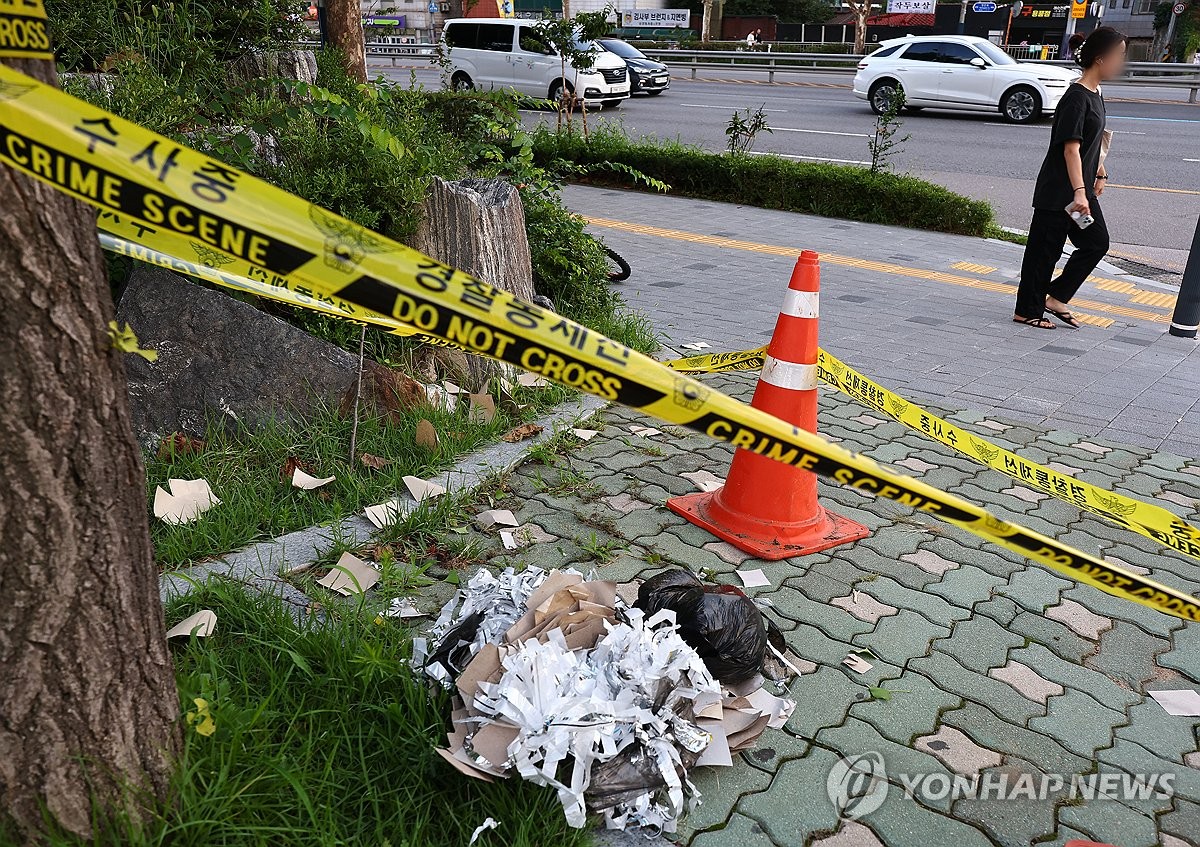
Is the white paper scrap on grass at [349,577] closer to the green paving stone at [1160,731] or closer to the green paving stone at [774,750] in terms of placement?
the green paving stone at [774,750]

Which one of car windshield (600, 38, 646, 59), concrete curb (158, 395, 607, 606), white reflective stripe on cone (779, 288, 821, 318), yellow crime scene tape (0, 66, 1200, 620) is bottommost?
concrete curb (158, 395, 607, 606)

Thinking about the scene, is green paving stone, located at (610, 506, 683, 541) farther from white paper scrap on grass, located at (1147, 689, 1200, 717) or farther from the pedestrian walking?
the pedestrian walking

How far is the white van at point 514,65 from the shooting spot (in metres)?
20.6

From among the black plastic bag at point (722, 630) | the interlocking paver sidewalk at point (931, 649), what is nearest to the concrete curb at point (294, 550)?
the interlocking paver sidewalk at point (931, 649)

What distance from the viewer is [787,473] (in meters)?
3.48

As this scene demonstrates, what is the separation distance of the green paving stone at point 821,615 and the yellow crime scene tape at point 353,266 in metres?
0.99

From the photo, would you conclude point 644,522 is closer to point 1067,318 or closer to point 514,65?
point 1067,318

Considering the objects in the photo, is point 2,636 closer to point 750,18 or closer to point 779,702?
point 779,702

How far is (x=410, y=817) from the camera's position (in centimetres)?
213

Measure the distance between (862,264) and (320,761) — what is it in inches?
293

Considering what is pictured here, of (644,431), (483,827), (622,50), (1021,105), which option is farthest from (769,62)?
(483,827)

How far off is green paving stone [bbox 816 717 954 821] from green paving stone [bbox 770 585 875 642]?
455mm

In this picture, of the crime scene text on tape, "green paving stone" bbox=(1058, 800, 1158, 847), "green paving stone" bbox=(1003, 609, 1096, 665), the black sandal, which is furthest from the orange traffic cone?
the black sandal

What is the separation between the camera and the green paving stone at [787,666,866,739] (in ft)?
8.47
